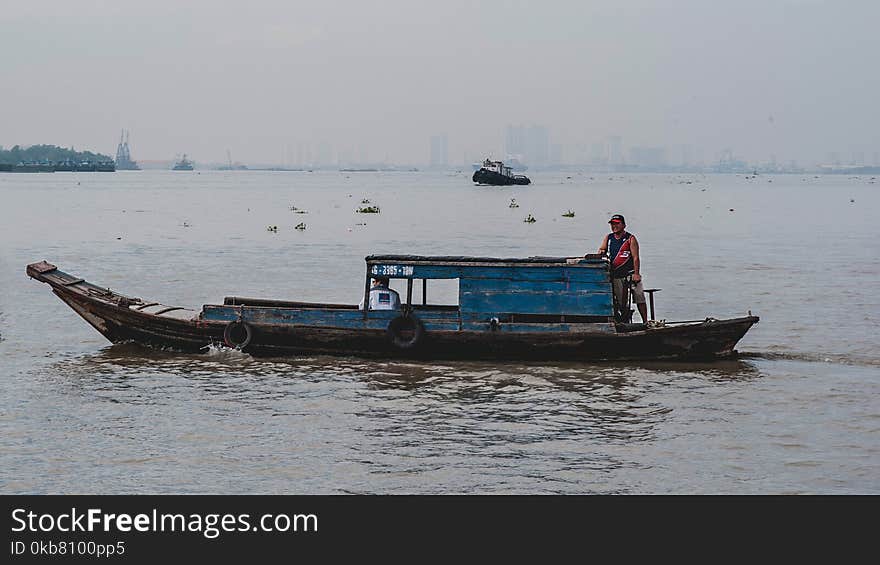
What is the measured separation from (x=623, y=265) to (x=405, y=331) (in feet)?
11.4

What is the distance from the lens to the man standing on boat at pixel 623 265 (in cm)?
1673

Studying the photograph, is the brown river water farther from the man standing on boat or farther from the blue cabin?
the man standing on boat

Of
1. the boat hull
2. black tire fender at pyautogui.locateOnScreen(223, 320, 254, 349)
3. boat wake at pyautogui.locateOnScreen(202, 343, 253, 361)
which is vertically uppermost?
the boat hull

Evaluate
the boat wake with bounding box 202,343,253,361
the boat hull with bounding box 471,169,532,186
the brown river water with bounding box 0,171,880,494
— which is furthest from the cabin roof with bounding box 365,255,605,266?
the boat hull with bounding box 471,169,532,186

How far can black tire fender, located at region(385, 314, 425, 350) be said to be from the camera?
16.5 m

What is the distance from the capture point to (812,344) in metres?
19.0

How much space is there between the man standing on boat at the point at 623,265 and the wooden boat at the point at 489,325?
1.43 ft

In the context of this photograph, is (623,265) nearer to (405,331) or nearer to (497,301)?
(497,301)

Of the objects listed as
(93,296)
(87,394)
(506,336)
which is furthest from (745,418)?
(93,296)

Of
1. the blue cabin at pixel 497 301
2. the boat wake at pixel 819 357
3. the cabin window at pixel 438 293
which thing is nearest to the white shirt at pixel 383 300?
the blue cabin at pixel 497 301

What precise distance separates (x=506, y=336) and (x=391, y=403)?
112 inches

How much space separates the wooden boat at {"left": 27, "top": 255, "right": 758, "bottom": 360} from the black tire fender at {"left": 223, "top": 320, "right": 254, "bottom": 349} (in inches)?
0.6

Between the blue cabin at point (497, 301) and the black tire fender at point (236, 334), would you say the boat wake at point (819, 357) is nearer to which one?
the blue cabin at point (497, 301)
